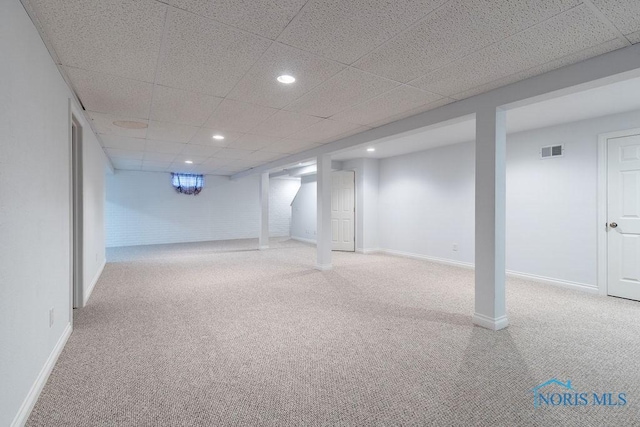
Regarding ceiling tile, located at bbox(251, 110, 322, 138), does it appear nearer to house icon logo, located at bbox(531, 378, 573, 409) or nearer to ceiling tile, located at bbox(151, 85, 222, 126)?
ceiling tile, located at bbox(151, 85, 222, 126)

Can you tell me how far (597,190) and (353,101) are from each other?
350cm

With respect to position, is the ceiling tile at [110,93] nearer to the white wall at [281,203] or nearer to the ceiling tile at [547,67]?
the ceiling tile at [547,67]

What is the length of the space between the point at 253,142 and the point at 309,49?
3.16 meters

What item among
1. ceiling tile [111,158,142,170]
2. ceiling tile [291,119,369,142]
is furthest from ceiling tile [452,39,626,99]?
ceiling tile [111,158,142,170]

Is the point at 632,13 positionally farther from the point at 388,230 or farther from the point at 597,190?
the point at 388,230

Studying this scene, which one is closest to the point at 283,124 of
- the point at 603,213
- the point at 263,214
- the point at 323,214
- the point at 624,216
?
the point at 323,214

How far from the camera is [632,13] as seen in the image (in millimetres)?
1758

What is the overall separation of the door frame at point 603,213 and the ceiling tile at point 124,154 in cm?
736

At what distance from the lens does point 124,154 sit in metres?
6.43

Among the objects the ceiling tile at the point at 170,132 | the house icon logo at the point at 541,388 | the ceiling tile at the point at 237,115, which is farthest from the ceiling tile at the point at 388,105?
the house icon logo at the point at 541,388

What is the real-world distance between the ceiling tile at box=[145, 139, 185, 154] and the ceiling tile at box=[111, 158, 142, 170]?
70.9 inches

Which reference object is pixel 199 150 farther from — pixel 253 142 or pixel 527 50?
pixel 527 50

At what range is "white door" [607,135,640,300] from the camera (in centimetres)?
379

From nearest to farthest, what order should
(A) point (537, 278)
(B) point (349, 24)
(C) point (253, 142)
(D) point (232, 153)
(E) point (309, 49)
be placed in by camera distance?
(B) point (349, 24) → (E) point (309, 49) → (A) point (537, 278) → (C) point (253, 142) → (D) point (232, 153)
